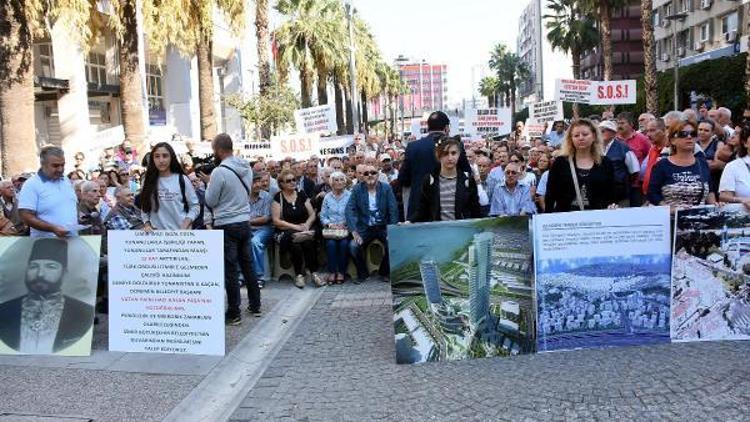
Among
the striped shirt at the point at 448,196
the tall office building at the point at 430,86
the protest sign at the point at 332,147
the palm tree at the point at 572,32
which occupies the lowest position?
the striped shirt at the point at 448,196

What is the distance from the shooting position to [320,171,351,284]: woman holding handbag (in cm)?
915

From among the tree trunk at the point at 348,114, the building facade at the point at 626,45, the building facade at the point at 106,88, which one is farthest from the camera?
the building facade at the point at 626,45

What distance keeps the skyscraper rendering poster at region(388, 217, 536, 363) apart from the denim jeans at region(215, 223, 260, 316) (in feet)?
7.18

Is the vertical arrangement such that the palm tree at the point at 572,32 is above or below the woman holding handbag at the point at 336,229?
above

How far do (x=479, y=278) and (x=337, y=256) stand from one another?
13.5 ft

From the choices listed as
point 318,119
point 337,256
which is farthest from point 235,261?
point 318,119

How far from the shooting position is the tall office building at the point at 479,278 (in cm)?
535

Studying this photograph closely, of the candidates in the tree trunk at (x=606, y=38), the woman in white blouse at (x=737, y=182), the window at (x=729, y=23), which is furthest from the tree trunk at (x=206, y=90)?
the window at (x=729, y=23)

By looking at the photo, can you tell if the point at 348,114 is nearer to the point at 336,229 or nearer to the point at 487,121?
the point at 487,121

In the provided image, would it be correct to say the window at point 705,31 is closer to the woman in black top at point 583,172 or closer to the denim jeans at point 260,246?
the denim jeans at point 260,246

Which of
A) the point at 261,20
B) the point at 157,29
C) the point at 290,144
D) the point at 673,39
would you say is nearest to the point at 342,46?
the point at 261,20

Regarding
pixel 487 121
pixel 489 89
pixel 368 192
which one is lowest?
pixel 368 192

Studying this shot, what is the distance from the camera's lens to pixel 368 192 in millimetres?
9164

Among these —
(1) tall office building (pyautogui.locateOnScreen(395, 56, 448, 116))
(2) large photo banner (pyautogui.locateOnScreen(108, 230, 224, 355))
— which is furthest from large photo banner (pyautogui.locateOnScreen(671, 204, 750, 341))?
(1) tall office building (pyautogui.locateOnScreen(395, 56, 448, 116))
